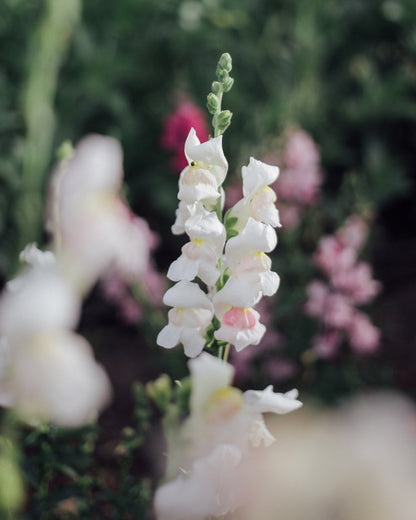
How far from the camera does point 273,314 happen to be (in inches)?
99.0

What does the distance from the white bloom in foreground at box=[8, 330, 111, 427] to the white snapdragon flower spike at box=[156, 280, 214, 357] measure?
1.11ft

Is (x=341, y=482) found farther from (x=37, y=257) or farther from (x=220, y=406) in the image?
(x=37, y=257)

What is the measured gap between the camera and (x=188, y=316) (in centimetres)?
106

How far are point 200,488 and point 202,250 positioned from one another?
36 cm

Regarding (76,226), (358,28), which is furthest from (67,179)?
(358,28)

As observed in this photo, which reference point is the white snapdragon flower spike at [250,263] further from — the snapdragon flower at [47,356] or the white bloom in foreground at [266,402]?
the snapdragon flower at [47,356]

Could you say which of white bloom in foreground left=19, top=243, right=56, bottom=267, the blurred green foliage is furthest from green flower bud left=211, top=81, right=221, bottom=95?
the blurred green foliage

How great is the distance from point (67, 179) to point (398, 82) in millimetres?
3292

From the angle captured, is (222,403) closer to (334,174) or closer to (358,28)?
(334,174)

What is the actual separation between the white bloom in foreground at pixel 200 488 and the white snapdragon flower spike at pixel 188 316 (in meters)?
0.21

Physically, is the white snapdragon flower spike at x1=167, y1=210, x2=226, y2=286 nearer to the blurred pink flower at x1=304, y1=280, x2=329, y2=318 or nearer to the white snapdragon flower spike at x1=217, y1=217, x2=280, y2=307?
the white snapdragon flower spike at x1=217, y1=217, x2=280, y2=307

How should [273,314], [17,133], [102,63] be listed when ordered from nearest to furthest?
[273,314] → [17,133] → [102,63]

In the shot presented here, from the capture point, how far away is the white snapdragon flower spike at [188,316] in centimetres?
103

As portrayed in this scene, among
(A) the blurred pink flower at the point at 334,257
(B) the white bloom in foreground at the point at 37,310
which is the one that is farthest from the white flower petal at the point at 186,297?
(A) the blurred pink flower at the point at 334,257
